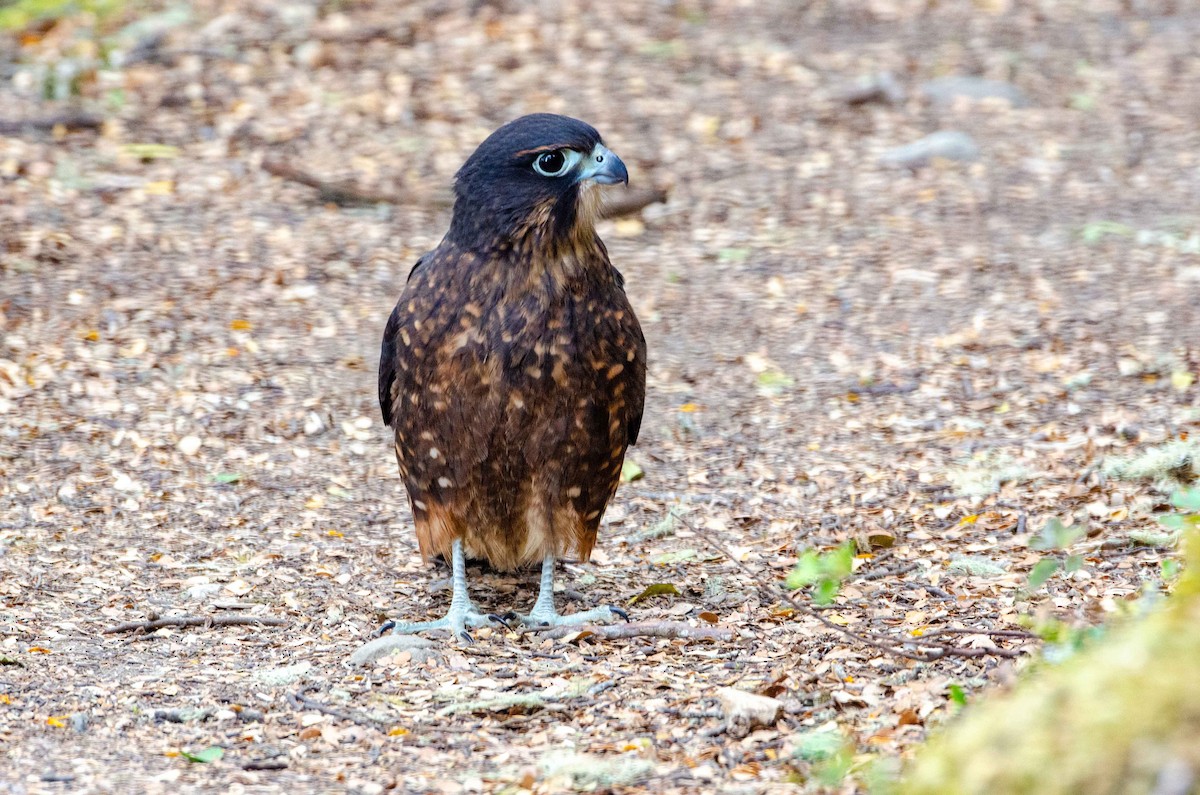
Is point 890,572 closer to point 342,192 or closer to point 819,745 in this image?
point 819,745

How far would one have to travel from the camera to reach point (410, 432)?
4242 mm

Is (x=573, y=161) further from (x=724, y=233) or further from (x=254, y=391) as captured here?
(x=724, y=233)

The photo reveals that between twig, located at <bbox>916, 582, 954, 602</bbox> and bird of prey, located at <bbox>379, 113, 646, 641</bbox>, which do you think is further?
twig, located at <bbox>916, 582, 954, 602</bbox>

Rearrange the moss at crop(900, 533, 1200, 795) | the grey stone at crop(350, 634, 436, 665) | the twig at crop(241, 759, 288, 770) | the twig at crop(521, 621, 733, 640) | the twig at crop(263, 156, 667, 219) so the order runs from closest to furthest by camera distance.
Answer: the moss at crop(900, 533, 1200, 795)
the twig at crop(241, 759, 288, 770)
the grey stone at crop(350, 634, 436, 665)
the twig at crop(521, 621, 733, 640)
the twig at crop(263, 156, 667, 219)

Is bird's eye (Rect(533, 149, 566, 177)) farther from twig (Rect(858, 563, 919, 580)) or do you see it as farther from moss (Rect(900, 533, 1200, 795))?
moss (Rect(900, 533, 1200, 795))

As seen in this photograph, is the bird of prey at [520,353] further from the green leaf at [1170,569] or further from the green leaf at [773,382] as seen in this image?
the green leaf at [773,382]

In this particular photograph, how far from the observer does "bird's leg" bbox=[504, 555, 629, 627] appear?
4340mm

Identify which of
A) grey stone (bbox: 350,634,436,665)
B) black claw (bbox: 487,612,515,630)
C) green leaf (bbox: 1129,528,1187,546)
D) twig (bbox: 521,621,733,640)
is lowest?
black claw (bbox: 487,612,515,630)

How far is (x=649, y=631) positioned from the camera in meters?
4.11

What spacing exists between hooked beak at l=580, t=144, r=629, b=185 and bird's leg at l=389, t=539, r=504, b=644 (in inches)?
46.6

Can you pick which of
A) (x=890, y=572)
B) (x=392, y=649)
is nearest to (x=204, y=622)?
(x=392, y=649)

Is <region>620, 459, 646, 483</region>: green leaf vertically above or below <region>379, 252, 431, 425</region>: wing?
below

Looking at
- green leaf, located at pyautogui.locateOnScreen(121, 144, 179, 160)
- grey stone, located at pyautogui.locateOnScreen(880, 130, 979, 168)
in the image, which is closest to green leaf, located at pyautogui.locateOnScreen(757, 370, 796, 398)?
grey stone, located at pyautogui.locateOnScreen(880, 130, 979, 168)

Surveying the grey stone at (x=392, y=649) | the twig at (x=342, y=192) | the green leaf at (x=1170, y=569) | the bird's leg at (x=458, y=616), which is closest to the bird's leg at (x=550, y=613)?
the bird's leg at (x=458, y=616)
